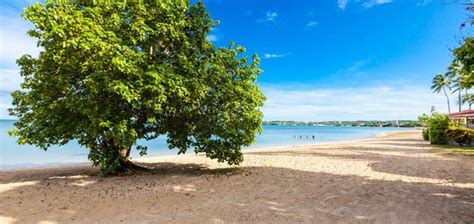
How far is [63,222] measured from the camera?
5.27m

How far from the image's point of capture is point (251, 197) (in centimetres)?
686

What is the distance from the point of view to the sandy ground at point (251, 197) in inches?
213

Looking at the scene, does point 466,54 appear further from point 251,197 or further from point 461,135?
point 461,135

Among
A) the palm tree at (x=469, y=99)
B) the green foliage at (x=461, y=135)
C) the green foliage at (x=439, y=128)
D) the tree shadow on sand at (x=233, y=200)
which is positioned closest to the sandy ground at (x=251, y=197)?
the tree shadow on sand at (x=233, y=200)

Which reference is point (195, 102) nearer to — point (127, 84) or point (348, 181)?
point (127, 84)

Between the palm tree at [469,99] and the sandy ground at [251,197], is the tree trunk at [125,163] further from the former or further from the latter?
the palm tree at [469,99]

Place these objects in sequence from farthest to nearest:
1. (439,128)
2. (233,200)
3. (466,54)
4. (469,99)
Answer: (469,99), (439,128), (233,200), (466,54)

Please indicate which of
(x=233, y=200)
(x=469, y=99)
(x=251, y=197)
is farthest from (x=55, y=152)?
(x=469, y=99)

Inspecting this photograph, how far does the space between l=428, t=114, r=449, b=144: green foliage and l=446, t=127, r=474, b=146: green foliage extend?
2.35 feet

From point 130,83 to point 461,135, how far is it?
23.1 meters

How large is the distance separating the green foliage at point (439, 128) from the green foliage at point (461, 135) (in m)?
0.71

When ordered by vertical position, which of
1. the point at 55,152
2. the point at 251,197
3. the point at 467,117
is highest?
the point at 467,117

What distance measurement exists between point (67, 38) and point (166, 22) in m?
3.13

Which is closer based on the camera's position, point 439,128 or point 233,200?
point 233,200
